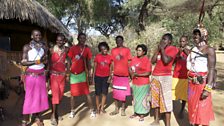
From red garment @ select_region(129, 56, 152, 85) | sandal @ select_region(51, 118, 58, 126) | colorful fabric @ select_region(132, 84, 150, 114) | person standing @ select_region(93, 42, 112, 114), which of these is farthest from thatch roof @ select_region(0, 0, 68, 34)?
colorful fabric @ select_region(132, 84, 150, 114)

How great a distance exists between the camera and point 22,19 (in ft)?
24.8

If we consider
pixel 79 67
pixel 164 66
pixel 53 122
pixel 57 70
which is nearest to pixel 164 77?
pixel 164 66

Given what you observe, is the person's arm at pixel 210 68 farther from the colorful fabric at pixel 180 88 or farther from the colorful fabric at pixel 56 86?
the colorful fabric at pixel 56 86

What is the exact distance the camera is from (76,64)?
5703 millimetres

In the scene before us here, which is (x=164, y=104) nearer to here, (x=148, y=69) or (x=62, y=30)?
(x=148, y=69)

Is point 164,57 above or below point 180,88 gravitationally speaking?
above

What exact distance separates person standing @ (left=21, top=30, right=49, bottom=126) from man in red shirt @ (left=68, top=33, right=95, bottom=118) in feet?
2.66

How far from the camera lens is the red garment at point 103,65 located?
5.99m

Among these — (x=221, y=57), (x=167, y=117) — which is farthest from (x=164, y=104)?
(x=221, y=57)

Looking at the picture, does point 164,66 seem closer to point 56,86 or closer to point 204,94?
point 204,94

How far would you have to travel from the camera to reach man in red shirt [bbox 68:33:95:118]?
18.7 ft

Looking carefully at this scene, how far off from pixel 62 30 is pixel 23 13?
199 cm

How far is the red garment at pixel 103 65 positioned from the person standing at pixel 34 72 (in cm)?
132

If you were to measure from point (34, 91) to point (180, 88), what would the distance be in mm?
2752
